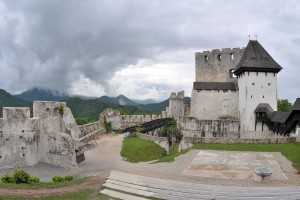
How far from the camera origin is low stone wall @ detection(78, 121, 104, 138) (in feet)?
134

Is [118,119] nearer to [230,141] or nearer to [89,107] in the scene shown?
[230,141]

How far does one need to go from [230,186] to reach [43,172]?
1353 centimetres

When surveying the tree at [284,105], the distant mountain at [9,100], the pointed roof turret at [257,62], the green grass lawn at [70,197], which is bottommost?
the green grass lawn at [70,197]

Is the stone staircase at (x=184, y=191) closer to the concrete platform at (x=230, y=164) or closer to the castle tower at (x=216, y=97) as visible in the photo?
the concrete platform at (x=230, y=164)

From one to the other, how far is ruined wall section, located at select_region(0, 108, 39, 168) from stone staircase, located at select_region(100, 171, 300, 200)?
10.2 m

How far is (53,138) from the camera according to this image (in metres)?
29.2

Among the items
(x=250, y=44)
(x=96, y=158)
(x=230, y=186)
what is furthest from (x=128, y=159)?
(x=250, y=44)

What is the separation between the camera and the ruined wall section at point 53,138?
2792cm

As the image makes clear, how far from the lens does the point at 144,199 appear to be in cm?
1822

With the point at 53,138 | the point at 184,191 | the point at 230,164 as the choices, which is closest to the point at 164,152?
the point at 230,164

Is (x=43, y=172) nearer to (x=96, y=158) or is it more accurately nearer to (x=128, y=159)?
(x=96, y=158)

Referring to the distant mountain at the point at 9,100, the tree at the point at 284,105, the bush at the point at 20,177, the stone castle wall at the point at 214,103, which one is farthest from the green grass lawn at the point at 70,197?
the distant mountain at the point at 9,100

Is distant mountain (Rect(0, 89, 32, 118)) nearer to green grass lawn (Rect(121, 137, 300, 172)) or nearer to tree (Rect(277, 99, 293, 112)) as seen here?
green grass lawn (Rect(121, 137, 300, 172))

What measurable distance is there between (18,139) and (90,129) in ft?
53.1
